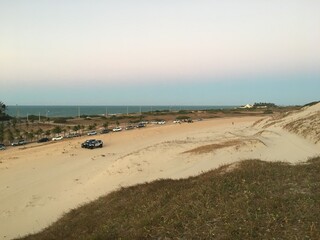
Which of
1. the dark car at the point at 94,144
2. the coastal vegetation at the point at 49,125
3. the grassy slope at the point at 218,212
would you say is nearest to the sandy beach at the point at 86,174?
the grassy slope at the point at 218,212

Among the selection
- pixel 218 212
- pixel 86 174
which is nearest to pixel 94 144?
pixel 86 174

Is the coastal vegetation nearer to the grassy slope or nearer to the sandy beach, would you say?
the sandy beach

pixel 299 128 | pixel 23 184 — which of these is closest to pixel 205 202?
pixel 23 184

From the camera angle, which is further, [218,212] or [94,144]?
[94,144]

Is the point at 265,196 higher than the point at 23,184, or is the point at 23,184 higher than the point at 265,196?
the point at 265,196

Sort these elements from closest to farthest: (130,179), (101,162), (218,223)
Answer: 1. (218,223)
2. (130,179)
3. (101,162)

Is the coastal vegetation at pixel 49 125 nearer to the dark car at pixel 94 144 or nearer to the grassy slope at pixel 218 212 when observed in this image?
the dark car at pixel 94 144

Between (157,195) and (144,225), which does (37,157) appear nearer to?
(157,195)

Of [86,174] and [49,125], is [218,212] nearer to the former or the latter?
[86,174]
